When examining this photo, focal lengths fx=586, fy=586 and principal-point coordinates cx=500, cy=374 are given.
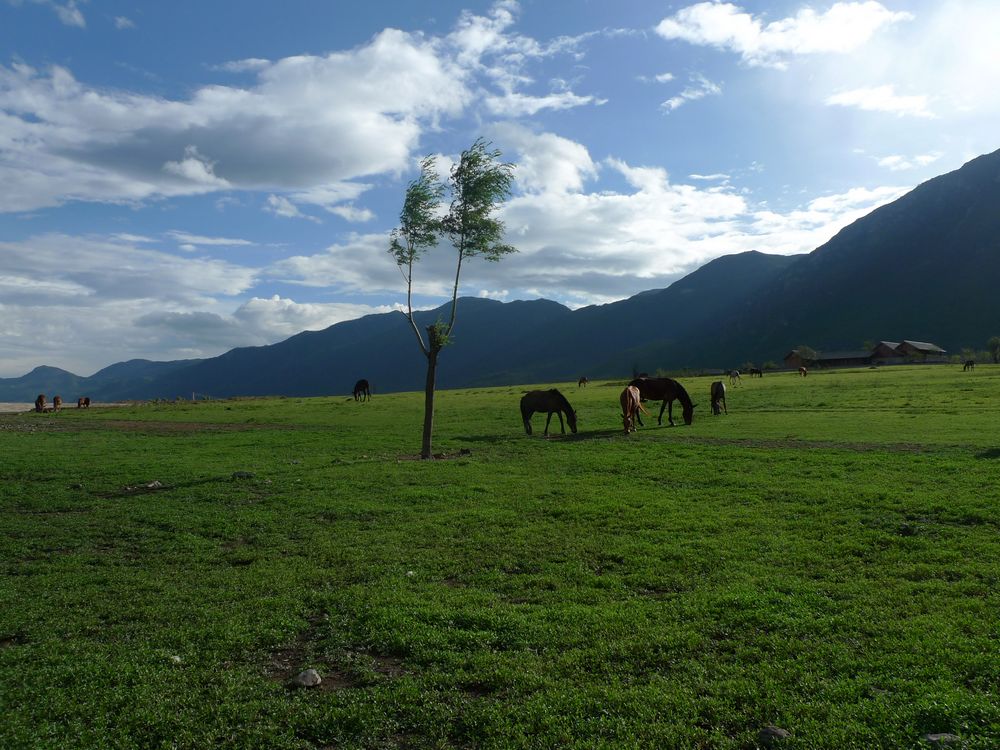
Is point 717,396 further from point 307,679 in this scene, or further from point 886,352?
point 886,352

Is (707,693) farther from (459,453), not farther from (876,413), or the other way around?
(876,413)

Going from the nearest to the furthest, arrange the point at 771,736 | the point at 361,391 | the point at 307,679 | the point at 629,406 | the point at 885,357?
1. the point at 771,736
2. the point at 307,679
3. the point at 629,406
4. the point at 361,391
5. the point at 885,357

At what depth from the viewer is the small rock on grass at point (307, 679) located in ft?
23.8

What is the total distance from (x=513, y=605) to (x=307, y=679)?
3.42 meters

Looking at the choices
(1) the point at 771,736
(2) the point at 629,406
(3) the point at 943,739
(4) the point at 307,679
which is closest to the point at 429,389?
(2) the point at 629,406

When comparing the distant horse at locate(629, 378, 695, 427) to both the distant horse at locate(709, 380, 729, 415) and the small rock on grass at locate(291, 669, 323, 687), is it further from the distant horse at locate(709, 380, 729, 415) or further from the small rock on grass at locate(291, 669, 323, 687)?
the small rock on grass at locate(291, 669, 323, 687)

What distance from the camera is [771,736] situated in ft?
18.9

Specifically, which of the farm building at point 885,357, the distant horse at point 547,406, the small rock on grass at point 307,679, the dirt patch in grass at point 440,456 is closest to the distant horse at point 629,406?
the distant horse at point 547,406

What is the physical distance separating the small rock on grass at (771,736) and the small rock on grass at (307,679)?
5.10 metres

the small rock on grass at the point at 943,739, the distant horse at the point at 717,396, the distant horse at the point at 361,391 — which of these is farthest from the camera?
the distant horse at the point at 361,391

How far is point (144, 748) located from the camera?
6.11 m

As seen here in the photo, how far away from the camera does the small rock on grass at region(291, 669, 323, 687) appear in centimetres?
727

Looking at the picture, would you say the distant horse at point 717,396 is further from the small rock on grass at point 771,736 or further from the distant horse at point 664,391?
the small rock on grass at point 771,736

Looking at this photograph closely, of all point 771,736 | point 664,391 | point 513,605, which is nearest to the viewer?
point 771,736
